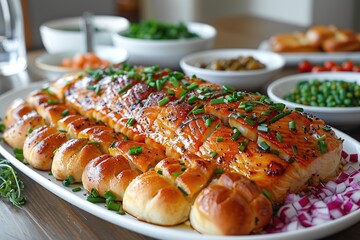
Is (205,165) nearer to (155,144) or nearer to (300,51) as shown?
(155,144)

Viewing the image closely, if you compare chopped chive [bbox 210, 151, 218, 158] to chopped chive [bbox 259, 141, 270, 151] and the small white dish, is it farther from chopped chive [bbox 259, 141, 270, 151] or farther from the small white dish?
the small white dish

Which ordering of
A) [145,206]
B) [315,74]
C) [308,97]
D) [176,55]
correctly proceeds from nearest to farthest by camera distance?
1. [145,206]
2. [308,97]
3. [315,74]
4. [176,55]

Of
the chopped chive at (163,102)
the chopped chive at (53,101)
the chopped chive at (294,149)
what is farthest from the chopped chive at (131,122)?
the chopped chive at (294,149)

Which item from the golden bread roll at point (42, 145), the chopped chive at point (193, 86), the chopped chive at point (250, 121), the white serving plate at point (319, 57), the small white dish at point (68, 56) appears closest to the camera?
the chopped chive at point (250, 121)

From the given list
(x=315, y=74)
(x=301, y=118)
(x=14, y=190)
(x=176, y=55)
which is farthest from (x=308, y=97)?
(x=14, y=190)

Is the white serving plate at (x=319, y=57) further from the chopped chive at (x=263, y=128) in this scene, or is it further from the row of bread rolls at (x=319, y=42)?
the chopped chive at (x=263, y=128)

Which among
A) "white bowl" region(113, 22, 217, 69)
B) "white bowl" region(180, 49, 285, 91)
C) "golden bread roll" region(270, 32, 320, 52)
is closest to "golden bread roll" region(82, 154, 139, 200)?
"white bowl" region(180, 49, 285, 91)

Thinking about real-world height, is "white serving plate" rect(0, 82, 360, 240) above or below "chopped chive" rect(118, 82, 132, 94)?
below
